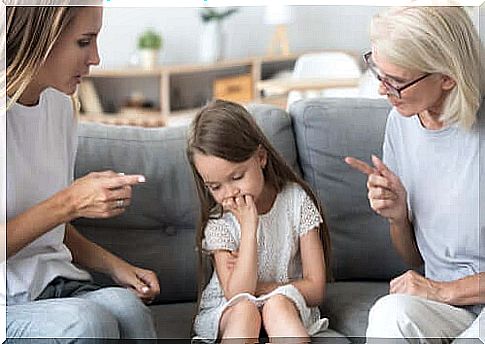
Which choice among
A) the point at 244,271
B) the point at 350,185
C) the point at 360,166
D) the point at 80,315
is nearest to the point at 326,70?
the point at 350,185

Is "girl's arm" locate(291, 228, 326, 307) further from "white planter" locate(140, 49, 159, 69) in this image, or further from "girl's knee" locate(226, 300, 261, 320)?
"white planter" locate(140, 49, 159, 69)

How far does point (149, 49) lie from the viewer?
3406 millimetres

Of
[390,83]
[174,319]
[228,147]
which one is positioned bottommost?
[174,319]

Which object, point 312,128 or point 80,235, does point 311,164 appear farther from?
point 80,235

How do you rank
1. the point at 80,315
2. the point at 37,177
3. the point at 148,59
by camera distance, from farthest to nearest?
the point at 148,59 → the point at 37,177 → the point at 80,315

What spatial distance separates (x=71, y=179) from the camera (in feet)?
5.05

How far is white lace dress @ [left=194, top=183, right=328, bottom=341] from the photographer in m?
1.55

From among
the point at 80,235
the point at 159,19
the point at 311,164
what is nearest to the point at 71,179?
the point at 80,235

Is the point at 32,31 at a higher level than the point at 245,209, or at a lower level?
higher

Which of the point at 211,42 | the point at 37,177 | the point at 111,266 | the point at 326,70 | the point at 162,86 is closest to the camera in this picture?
the point at 37,177

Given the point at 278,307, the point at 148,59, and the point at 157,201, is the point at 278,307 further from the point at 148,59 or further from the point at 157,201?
the point at 148,59

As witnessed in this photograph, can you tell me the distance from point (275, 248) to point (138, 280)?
230mm

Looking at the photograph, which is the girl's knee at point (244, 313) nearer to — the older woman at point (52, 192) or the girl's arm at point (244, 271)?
the girl's arm at point (244, 271)

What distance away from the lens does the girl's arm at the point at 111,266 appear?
5.12 feet
